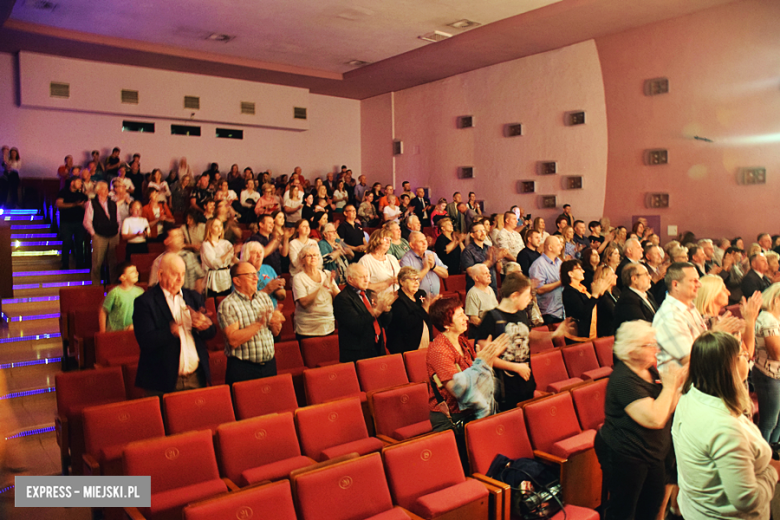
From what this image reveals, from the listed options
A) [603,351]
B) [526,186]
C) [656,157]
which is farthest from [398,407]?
[526,186]

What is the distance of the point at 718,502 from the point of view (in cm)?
180

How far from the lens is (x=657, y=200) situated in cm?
854

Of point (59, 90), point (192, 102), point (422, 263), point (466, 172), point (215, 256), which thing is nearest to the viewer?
point (215, 256)

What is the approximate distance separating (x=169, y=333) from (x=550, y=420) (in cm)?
207

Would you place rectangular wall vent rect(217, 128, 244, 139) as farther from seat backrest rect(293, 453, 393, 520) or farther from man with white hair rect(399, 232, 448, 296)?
seat backrest rect(293, 453, 393, 520)

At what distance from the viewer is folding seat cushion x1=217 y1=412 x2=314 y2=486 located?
2.58 m

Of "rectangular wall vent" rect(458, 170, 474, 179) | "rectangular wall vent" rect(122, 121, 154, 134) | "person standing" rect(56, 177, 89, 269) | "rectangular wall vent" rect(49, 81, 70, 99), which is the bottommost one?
"person standing" rect(56, 177, 89, 269)

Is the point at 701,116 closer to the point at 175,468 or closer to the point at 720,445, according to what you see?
the point at 720,445

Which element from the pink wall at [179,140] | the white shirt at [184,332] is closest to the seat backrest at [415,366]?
the white shirt at [184,332]

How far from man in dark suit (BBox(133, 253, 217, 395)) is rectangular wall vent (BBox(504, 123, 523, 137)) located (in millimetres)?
8350

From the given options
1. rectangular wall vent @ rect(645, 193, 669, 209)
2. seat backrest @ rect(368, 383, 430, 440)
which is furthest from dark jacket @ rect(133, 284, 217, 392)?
rectangular wall vent @ rect(645, 193, 669, 209)

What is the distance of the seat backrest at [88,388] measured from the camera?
327 centimetres

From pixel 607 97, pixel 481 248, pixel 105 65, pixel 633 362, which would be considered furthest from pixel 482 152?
pixel 633 362

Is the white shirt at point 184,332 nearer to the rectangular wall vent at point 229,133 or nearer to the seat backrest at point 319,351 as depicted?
the seat backrest at point 319,351
